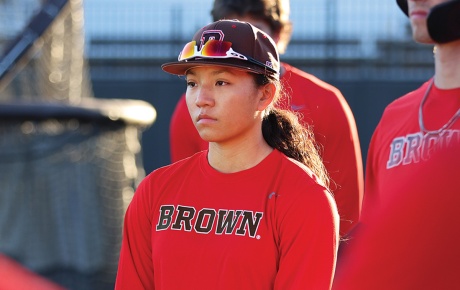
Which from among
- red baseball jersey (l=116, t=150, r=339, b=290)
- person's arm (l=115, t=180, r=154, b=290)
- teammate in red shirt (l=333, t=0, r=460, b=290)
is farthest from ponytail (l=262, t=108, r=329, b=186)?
teammate in red shirt (l=333, t=0, r=460, b=290)

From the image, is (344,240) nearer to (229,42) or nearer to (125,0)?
(229,42)

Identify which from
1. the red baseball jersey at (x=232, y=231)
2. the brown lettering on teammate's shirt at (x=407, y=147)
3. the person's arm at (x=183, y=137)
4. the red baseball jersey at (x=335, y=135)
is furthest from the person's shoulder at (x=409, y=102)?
the person's arm at (x=183, y=137)

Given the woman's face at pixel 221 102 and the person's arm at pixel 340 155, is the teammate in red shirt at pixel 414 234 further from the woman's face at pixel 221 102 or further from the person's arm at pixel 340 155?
the person's arm at pixel 340 155

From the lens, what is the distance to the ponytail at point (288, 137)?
331 cm

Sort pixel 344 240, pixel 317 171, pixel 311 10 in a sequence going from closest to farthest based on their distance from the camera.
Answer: pixel 344 240, pixel 317 171, pixel 311 10

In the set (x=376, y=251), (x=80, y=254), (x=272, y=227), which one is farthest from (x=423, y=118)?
(x=80, y=254)

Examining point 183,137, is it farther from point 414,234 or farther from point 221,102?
point 414,234

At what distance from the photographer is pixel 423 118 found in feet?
10.4

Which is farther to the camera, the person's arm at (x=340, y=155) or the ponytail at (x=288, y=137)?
the person's arm at (x=340, y=155)

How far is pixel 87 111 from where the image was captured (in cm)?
950

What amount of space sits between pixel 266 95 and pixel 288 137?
0.17 metres

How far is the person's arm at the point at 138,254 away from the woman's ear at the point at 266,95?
46cm

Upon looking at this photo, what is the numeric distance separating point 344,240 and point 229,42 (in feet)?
2.38

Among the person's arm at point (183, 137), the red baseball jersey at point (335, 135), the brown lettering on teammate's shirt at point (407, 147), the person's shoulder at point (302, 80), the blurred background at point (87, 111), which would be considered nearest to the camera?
the brown lettering on teammate's shirt at point (407, 147)
